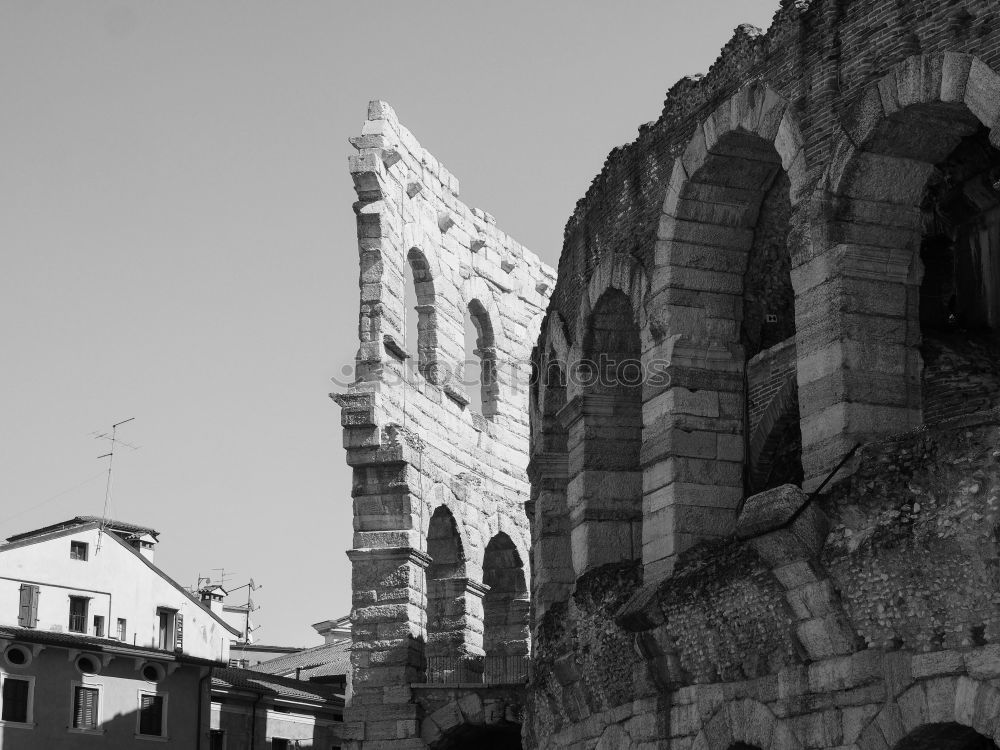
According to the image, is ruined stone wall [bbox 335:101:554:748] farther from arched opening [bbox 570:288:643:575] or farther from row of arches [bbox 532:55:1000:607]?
arched opening [bbox 570:288:643:575]

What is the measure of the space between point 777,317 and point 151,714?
1847 centimetres

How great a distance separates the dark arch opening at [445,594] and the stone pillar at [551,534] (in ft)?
18.6

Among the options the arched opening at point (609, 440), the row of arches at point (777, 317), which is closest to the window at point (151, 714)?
the row of arches at point (777, 317)

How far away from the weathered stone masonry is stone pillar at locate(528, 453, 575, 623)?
37cm

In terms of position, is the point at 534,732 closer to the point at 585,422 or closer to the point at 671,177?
the point at 585,422

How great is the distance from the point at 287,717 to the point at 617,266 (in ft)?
62.4

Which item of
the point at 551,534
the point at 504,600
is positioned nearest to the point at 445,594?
the point at 504,600

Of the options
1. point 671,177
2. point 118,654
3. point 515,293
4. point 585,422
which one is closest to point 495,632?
point 515,293

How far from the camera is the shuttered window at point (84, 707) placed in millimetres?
30625

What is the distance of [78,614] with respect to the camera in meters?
32.1

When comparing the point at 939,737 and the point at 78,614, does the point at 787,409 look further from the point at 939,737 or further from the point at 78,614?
the point at 78,614

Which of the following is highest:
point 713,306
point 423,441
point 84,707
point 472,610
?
point 423,441

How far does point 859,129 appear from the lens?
45.4 ft

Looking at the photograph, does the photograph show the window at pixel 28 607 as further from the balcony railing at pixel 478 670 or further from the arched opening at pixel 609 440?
the arched opening at pixel 609 440
